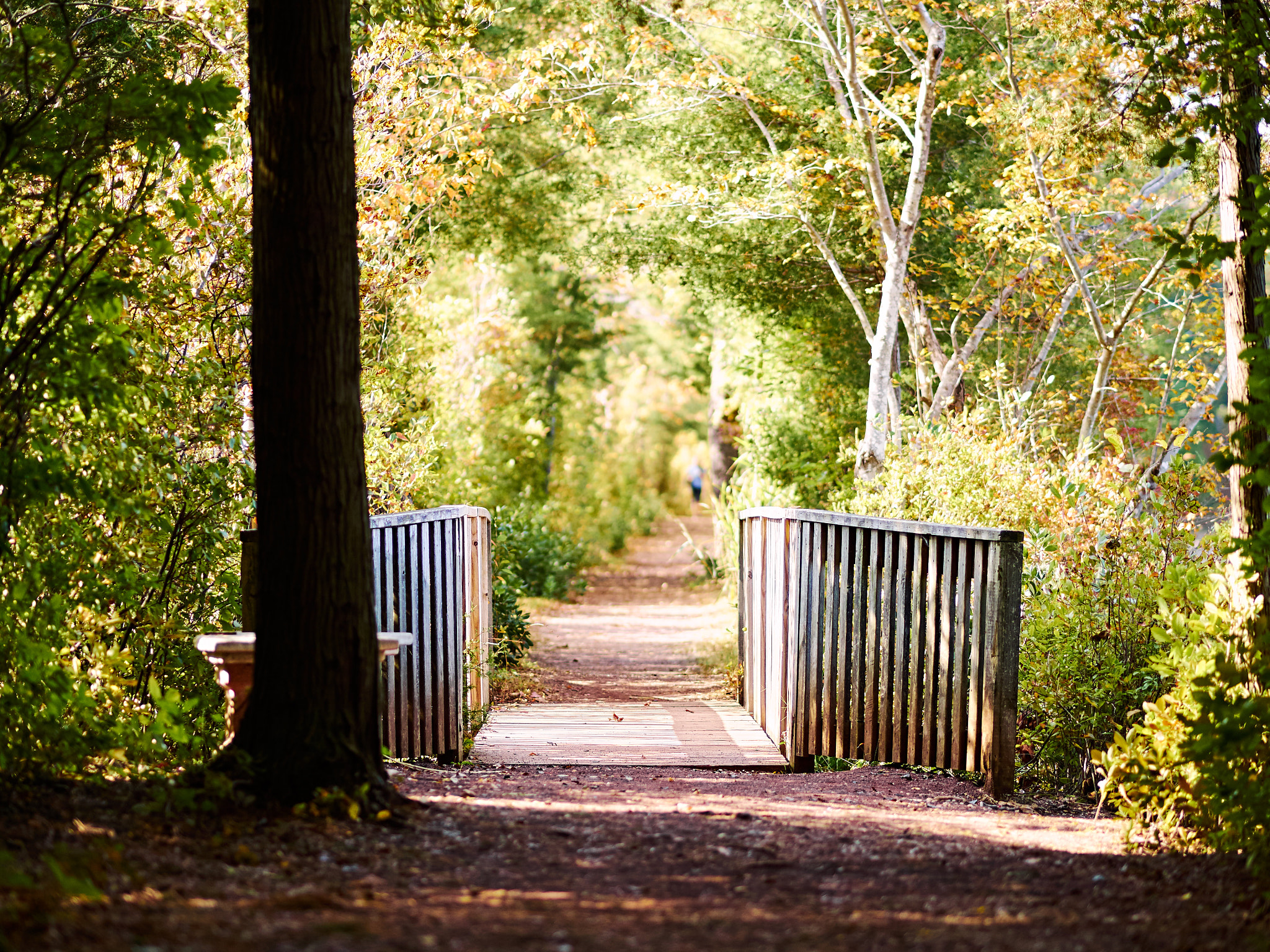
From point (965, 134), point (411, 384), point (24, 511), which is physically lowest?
point (24, 511)

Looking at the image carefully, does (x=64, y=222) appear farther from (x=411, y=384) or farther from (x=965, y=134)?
(x=965, y=134)

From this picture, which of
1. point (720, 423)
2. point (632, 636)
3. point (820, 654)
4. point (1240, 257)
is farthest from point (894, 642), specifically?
point (720, 423)

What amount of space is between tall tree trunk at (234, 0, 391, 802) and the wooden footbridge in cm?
128

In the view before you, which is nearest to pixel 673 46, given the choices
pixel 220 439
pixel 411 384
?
pixel 411 384

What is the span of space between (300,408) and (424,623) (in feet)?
7.48

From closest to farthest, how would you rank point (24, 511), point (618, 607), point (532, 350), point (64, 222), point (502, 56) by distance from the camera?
point (64, 222), point (24, 511), point (502, 56), point (618, 607), point (532, 350)

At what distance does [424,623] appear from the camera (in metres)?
6.00

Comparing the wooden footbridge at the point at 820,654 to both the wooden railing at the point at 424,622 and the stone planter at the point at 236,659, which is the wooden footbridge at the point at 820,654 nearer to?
the wooden railing at the point at 424,622

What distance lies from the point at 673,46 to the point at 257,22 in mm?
7992

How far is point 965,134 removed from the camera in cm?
1193

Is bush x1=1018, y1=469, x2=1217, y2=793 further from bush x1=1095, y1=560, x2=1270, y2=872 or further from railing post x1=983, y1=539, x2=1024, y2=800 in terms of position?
bush x1=1095, y1=560, x2=1270, y2=872

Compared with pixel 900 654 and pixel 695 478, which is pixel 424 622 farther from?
pixel 695 478

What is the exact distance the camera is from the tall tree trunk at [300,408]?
3934 millimetres

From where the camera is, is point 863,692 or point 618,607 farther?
point 618,607
